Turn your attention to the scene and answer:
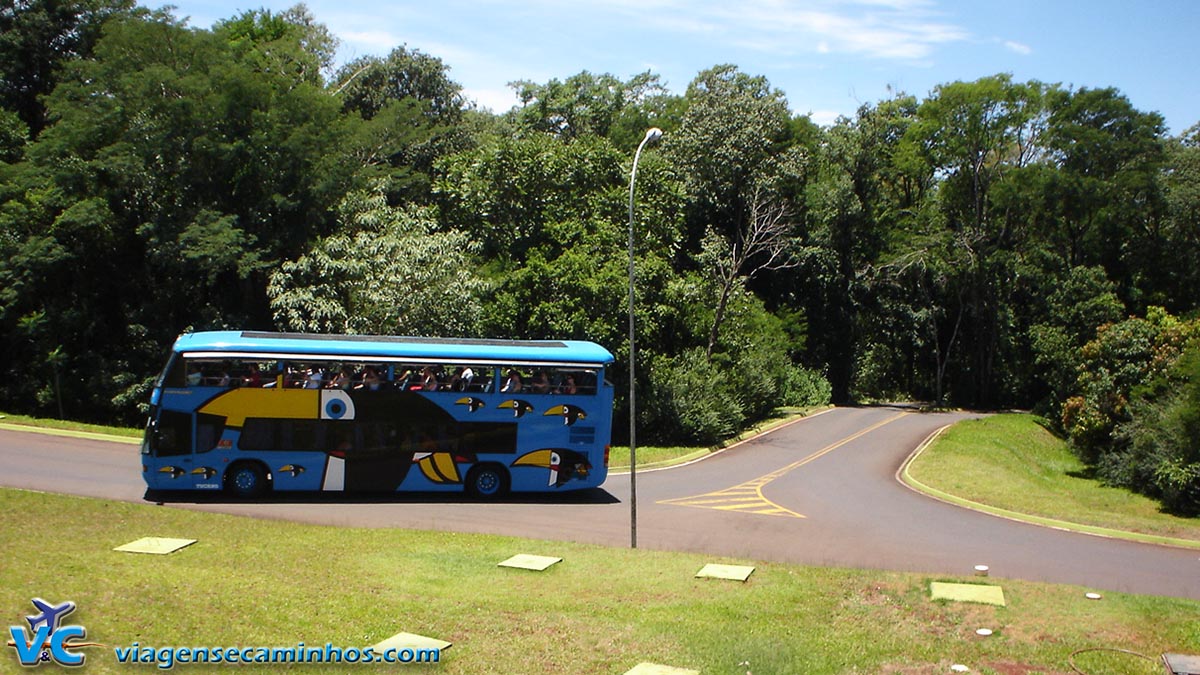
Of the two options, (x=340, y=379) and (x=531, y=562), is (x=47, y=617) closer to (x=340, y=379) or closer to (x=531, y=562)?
(x=531, y=562)

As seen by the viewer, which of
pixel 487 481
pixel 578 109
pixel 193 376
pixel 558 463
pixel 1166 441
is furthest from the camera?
pixel 578 109

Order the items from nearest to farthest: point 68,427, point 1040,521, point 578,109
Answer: point 1040,521, point 68,427, point 578,109

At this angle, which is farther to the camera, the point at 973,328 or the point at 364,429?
the point at 973,328

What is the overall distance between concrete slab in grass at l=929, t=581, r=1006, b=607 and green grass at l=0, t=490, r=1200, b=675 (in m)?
0.21

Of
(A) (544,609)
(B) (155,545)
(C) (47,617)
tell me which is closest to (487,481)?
(B) (155,545)

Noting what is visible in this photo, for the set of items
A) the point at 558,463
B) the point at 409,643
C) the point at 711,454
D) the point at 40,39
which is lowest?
the point at 711,454

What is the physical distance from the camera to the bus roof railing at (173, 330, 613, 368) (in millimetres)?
21438

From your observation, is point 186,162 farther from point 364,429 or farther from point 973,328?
point 973,328

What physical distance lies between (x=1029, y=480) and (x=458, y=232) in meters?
24.5

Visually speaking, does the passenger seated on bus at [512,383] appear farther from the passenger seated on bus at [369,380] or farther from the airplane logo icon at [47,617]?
the airplane logo icon at [47,617]

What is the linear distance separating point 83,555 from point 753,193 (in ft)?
140

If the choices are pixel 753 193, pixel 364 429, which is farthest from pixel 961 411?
pixel 364 429

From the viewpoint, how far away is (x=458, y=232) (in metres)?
39.0

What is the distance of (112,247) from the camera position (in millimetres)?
38312
